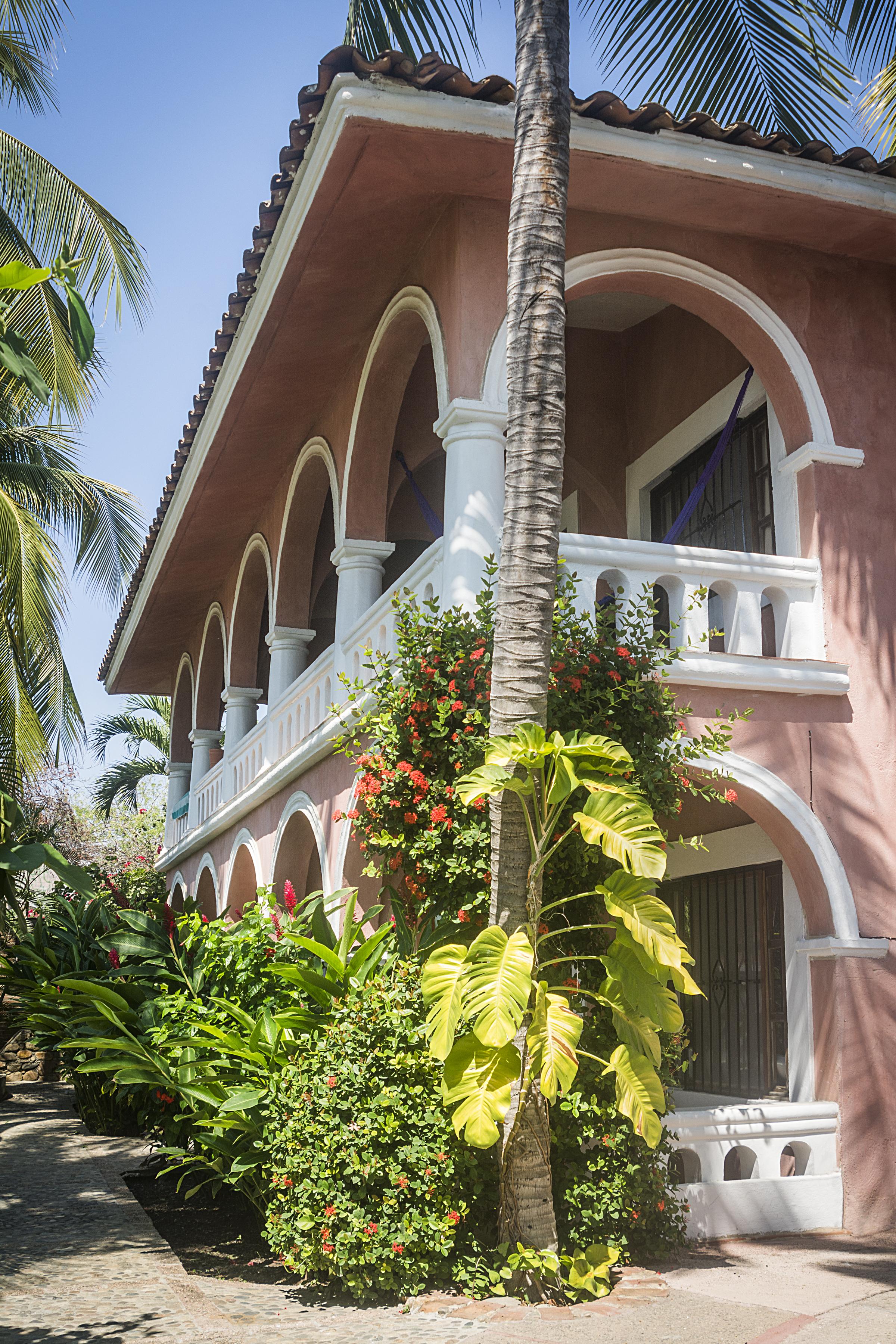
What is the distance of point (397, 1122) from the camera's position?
5508 millimetres

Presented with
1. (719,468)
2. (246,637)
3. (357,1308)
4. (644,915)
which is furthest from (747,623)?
(246,637)

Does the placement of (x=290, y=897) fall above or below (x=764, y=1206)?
above

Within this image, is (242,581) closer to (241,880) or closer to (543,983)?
(241,880)

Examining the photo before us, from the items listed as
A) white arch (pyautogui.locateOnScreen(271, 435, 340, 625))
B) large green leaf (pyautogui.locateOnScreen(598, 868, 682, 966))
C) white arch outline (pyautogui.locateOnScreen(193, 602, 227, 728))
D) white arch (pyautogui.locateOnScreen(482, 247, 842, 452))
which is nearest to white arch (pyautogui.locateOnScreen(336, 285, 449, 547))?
white arch (pyautogui.locateOnScreen(271, 435, 340, 625))

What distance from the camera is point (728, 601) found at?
25.6ft

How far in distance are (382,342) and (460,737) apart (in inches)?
153

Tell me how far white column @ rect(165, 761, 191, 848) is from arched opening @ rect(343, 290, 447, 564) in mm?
10514

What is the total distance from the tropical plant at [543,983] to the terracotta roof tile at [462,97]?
12.2 ft

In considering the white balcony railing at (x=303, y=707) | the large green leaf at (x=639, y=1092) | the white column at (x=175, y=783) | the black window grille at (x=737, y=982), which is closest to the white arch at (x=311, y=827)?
Answer: the white balcony railing at (x=303, y=707)

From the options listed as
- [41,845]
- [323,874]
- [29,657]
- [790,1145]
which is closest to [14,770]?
[29,657]

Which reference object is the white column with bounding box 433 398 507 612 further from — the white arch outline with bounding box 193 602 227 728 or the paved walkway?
the white arch outline with bounding box 193 602 227 728

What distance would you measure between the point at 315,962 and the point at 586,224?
16.0ft

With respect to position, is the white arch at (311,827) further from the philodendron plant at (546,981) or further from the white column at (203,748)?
the white column at (203,748)

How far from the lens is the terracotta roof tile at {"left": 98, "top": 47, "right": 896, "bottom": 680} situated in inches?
264
